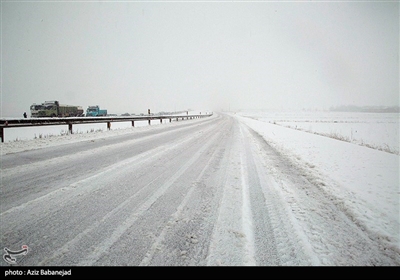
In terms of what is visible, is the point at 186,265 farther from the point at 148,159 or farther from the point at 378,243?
the point at 148,159

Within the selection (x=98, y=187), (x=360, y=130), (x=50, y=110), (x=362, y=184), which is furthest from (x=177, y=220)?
(x=50, y=110)

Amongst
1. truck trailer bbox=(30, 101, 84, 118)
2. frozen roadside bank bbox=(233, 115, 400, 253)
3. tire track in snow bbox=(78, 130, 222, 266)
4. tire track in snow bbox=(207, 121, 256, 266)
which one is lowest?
frozen roadside bank bbox=(233, 115, 400, 253)

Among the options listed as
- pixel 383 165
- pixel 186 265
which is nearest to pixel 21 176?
pixel 186 265

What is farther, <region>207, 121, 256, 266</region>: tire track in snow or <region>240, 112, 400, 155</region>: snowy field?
<region>240, 112, 400, 155</region>: snowy field

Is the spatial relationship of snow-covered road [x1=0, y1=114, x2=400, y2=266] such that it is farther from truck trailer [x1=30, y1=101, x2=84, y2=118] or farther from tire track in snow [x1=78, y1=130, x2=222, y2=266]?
truck trailer [x1=30, y1=101, x2=84, y2=118]

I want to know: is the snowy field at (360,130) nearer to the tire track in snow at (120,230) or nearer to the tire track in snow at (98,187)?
the tire track in snow at (120,230)

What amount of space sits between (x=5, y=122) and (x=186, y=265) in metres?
11.8

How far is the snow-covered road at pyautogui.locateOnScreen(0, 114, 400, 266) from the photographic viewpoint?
176 cm

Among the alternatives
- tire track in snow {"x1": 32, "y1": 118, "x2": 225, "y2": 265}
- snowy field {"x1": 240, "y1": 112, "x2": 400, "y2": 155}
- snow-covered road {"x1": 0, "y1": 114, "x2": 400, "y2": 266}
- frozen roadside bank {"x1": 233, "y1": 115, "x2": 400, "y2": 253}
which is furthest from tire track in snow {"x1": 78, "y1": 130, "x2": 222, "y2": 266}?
snowy field {"x1": 240, "y1": 112, "x2": 400, "y2": 155}

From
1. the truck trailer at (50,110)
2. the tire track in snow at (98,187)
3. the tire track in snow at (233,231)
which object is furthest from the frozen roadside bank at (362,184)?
the truck trailer at (50,110)

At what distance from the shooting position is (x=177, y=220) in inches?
92.0

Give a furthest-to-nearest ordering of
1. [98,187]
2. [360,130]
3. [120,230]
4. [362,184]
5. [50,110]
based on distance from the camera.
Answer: [50,110] < [360,130] < [362,184] < [98,187] < [120,230]

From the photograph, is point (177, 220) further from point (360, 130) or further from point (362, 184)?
point (360, 130)

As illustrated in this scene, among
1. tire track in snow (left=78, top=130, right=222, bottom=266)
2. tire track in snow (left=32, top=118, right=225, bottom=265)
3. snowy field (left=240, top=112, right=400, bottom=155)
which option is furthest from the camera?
snowy field (left=240, top=112, right=400, bottom=155)
